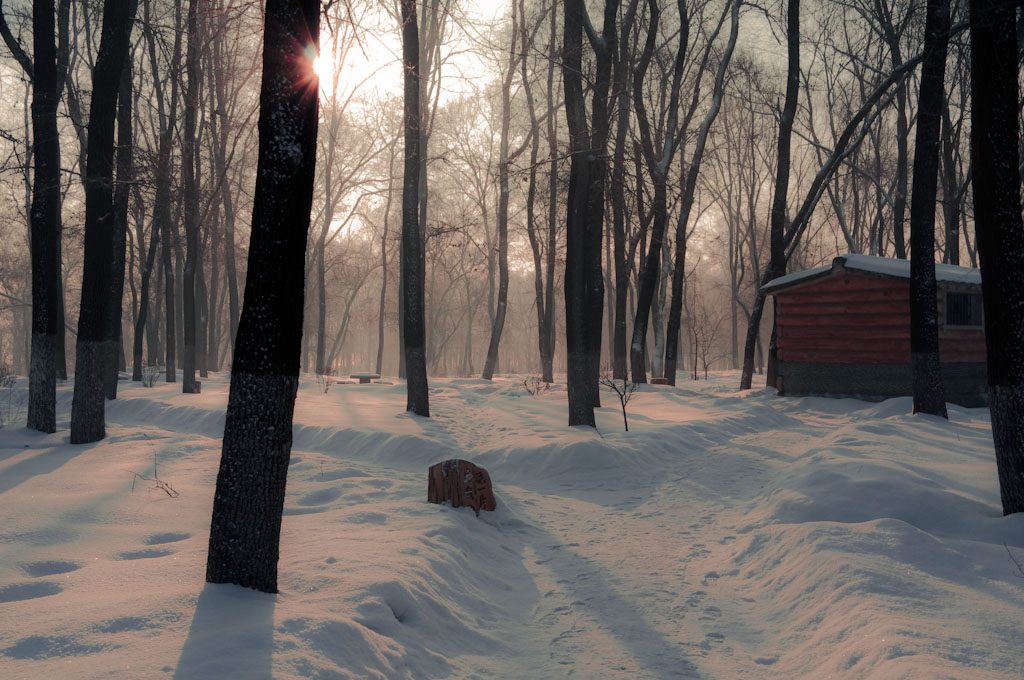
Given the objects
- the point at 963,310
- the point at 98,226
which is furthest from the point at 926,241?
the point at 98,226

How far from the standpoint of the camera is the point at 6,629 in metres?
3.33

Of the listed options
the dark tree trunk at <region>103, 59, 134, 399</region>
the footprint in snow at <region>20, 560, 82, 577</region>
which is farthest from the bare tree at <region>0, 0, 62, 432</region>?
the footprint in snow at <region>20, 560, 82, 577</region>

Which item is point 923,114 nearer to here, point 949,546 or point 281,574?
point 949,546

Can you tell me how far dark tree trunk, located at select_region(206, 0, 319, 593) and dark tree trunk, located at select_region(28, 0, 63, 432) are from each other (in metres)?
8.18

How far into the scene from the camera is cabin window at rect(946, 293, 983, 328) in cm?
1603

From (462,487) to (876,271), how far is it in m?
13.3

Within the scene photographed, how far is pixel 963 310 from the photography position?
53.5 feet

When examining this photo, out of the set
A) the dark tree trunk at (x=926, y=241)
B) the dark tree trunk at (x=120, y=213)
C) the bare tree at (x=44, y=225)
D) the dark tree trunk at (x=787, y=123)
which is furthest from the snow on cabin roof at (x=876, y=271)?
the bare tree at (x=44, y=225)

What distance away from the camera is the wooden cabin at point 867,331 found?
15.7 metres

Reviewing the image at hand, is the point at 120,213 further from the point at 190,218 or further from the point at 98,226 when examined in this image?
the point at 190,218

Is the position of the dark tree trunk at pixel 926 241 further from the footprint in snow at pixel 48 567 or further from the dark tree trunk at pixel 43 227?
A: the dark tree trunk at pixel 43 227

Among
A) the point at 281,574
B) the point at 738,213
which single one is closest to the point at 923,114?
the point at 281,574

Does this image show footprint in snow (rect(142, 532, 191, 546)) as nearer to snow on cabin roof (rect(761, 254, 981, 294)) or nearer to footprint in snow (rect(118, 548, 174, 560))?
footprint in snow (rect(118, 548, 174, 560))

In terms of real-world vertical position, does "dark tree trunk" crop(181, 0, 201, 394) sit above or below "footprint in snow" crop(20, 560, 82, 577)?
above
